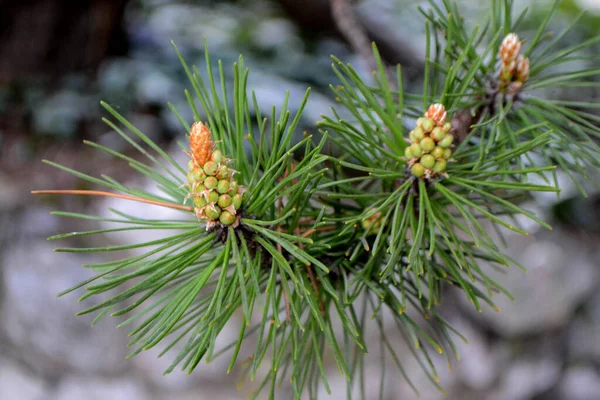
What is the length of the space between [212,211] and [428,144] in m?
0.11

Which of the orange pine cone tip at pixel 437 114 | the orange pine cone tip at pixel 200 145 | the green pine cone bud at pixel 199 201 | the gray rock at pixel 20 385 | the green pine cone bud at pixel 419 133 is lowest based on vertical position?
the gray rock at pixel 20 385

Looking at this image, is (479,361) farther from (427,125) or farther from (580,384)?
(427,125)

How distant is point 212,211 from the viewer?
0.21 m

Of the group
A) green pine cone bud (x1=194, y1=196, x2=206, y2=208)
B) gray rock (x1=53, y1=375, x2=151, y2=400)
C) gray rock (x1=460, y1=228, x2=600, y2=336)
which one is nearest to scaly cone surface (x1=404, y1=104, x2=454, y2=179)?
green pine cone bud (x1=194, y1=196, x2=206, y2=208)

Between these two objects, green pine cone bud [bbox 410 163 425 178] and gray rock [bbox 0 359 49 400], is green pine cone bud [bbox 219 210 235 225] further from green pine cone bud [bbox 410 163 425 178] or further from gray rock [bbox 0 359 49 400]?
gray rock [bbox 0 359 49 400]

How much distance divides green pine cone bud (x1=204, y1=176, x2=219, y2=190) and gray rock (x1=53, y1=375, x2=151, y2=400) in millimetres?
898

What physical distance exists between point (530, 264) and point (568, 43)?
506mm

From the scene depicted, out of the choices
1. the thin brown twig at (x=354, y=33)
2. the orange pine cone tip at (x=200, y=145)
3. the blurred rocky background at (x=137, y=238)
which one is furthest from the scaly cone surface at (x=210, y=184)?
the blurred rocky background at (x=137, y=238)

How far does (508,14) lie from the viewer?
0.28 meters

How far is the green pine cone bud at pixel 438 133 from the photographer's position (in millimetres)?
215

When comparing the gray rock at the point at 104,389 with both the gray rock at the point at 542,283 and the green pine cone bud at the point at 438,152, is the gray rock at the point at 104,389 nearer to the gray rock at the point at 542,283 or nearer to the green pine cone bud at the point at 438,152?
the gray rock at the point at 542,283

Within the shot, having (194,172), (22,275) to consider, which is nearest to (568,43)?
(194,172)

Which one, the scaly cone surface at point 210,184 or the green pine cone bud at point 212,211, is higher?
the scaly cone surface at point 210,184

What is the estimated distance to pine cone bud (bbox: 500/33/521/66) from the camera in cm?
26
